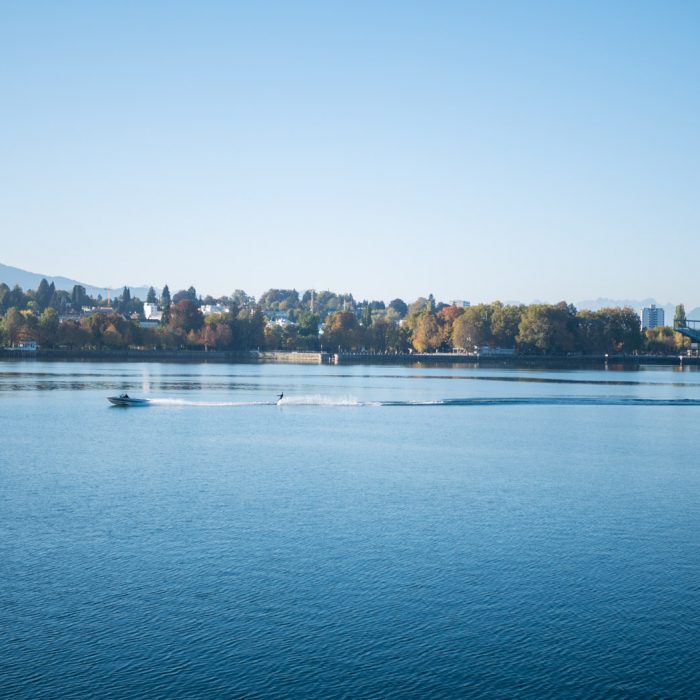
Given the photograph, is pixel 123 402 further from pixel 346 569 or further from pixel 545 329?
pixel 545 329

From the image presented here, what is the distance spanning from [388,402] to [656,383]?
5835 centimetres

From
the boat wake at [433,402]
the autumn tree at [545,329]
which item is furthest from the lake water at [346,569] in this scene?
the autumn tree at [545,329]

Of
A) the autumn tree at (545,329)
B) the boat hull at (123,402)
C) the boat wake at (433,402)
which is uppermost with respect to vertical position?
the autumn tree at (545,329)

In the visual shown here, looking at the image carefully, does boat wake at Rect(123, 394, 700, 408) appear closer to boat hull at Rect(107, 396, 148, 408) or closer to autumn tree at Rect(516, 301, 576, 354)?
boat hull at Rect(107, 396, 148, 408)

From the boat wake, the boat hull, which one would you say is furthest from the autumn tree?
the boat hull

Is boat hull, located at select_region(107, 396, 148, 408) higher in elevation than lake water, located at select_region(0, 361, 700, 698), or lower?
higher

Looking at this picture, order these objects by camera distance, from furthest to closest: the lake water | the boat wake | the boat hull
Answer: the boat wake < the boat hull < the lake water

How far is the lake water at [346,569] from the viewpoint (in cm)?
1789

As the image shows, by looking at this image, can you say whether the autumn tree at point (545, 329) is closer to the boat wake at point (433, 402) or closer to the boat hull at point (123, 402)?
the boat wake at point (433, 402)

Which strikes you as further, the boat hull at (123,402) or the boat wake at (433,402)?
the boat wake at (433,402)

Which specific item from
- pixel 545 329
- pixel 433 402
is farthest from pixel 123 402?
pixel 545 329

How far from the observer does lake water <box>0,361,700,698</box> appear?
1789 cm

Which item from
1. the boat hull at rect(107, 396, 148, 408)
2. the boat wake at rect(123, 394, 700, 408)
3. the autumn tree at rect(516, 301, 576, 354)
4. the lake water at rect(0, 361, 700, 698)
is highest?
the autumn tree at rect(516, 301, 576, 354)

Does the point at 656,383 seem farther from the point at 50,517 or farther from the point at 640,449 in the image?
the point at 50,517
